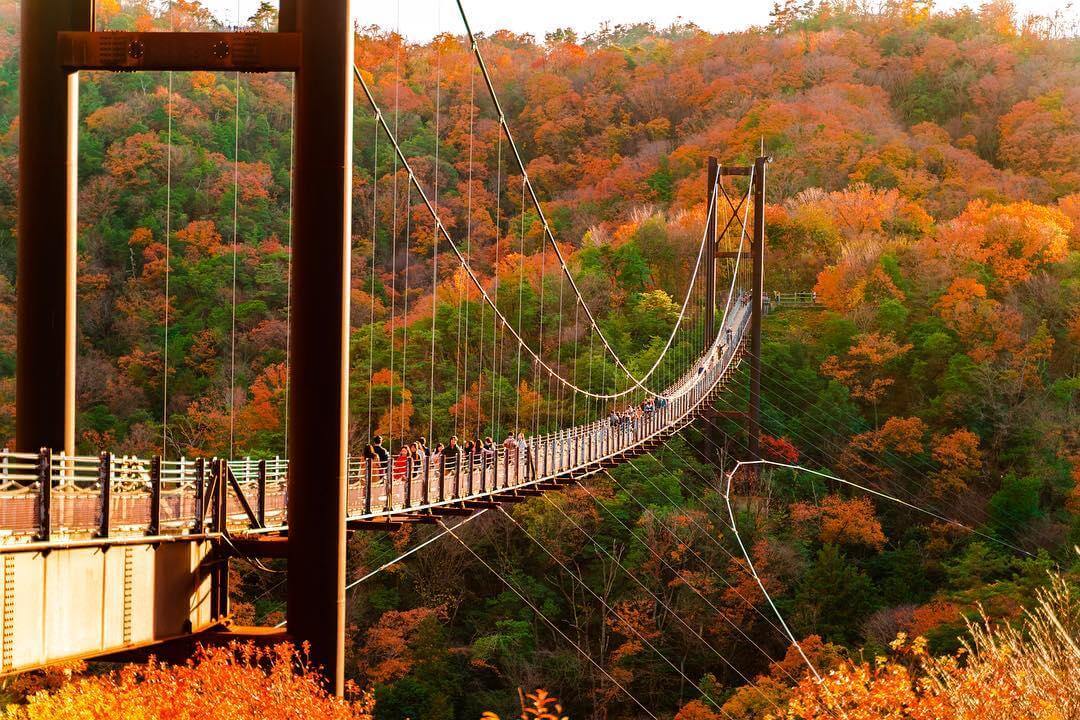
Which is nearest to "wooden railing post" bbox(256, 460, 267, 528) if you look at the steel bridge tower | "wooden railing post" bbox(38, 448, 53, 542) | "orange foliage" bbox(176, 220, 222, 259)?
the steel bridge tower

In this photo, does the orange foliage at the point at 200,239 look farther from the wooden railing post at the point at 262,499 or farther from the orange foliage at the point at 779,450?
the wooden railing post at the point at 262,499

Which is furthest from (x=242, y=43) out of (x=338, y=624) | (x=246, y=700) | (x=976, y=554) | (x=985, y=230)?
(x=985, y=230)

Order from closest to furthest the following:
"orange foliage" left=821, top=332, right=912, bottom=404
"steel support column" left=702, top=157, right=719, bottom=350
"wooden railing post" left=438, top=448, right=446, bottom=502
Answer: "wooden railing post" left=438, top=448, right=446, bottom=502
"orange foliage" left=821, top=332, right=912, bottom=404
"steel support column" left=702, top=157, right=719, bottom=350

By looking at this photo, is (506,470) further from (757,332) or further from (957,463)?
(957,463)

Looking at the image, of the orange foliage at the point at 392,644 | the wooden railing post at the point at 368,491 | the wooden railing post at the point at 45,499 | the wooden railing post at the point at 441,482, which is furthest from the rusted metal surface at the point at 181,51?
the orange foliage at the point at 392,644

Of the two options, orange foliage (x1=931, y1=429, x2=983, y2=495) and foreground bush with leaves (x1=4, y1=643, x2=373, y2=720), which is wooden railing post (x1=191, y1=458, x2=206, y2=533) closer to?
foreground bush with leaves (x1=4, y1=643, x2=373, y2=720)
